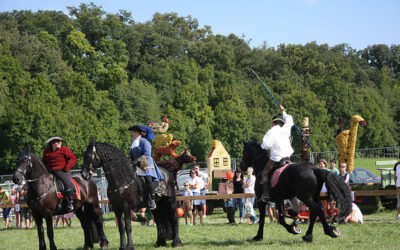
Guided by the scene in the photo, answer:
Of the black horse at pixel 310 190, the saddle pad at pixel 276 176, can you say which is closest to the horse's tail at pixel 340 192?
the black horse at pixel 310 190

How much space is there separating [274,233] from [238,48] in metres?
76.3

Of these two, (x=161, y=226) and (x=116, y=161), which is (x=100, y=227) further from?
(x=116, y=161)

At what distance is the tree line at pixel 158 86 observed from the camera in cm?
5125

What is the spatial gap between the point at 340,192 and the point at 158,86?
2227 inches

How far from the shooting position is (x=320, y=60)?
334 feet

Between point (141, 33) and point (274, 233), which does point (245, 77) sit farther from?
point (274, 233)

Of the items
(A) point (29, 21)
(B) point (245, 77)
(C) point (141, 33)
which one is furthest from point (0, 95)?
(B) point (245, 77)

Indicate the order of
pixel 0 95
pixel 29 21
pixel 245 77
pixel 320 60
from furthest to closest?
pixel 320 60, pixel 245 77, pixel 29 21, pixel 0 95

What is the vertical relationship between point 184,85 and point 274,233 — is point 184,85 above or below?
above

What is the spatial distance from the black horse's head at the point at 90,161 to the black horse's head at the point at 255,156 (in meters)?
3.57

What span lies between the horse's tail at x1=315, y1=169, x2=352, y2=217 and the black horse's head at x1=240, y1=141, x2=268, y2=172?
1.79 metres

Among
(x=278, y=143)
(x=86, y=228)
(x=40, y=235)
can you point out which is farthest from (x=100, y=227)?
(x=278, y=143)

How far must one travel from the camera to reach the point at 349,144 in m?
21.3

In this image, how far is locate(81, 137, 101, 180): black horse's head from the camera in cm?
1099
